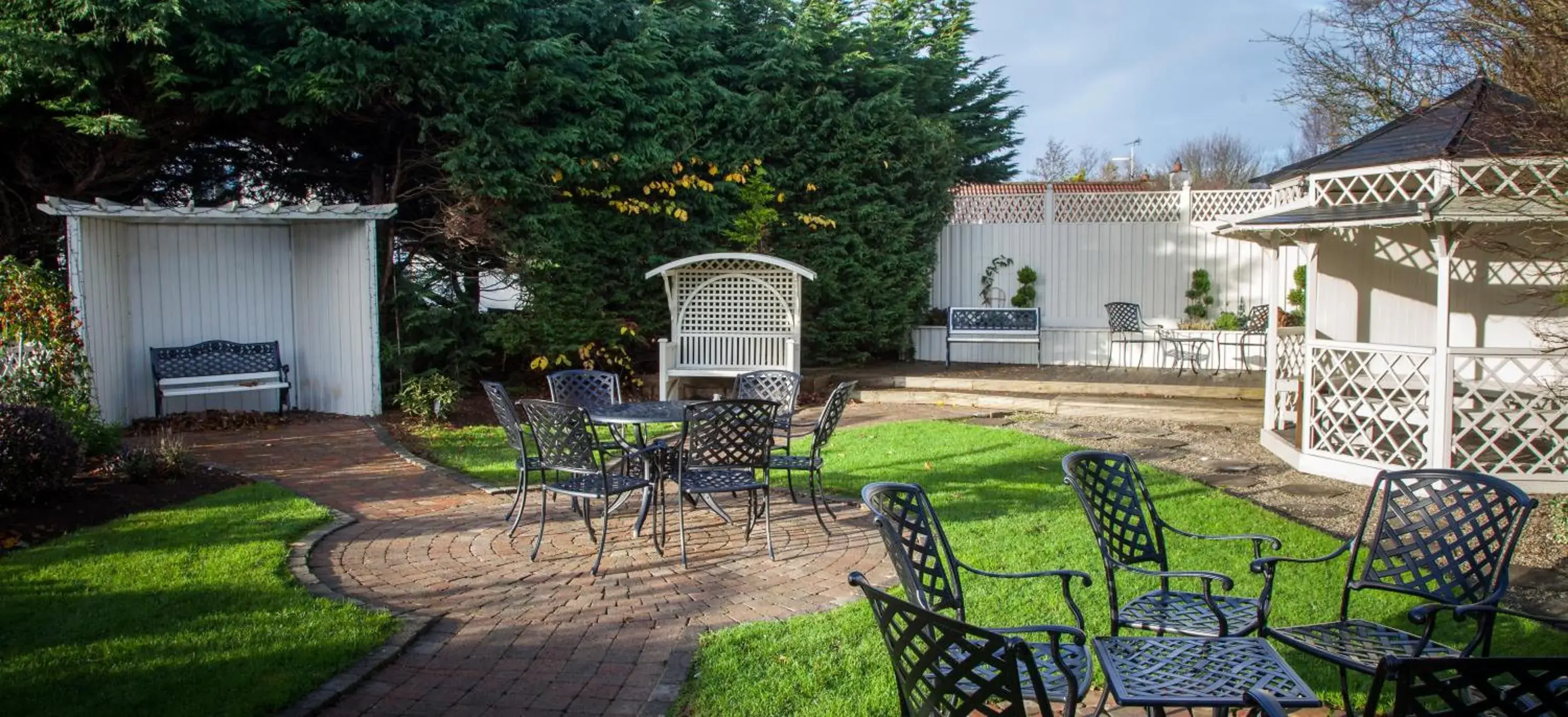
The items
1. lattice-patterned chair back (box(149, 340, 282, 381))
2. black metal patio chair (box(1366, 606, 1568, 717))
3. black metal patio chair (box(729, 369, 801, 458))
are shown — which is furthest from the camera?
lattice-patterned chair back (box(149, 340, 282, 381))

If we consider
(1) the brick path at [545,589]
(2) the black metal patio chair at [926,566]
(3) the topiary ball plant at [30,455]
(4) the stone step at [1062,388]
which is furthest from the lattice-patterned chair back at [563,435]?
(4) the stone step at [1062,388]

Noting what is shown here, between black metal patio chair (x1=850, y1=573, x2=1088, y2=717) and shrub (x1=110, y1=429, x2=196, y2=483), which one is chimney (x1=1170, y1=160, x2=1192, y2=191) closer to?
shrub (x1=110, y1=429, x2=196, y2=483)

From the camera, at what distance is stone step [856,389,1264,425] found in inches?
440

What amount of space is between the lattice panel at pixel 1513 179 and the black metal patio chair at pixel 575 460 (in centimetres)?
620

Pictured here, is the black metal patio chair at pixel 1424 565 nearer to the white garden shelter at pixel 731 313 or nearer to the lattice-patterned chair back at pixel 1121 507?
the lattice-patterned chair back at pixel 1121 507

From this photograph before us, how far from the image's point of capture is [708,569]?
553cm

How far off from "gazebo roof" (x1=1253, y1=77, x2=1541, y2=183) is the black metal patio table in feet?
14.7

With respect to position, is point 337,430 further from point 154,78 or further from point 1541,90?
point 1541,90

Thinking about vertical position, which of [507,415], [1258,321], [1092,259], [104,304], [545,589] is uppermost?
[1092,259]

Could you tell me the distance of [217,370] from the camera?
10719 millimetres

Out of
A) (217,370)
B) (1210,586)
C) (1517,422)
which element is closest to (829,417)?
(1210,586)

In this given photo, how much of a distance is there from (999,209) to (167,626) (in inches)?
564

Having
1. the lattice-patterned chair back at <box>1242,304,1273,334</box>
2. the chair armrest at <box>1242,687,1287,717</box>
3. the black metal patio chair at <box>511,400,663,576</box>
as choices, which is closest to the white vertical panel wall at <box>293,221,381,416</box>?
the black metal patio chair at <box>511,400,663,576</box>

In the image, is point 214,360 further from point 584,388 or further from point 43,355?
point 584,388
